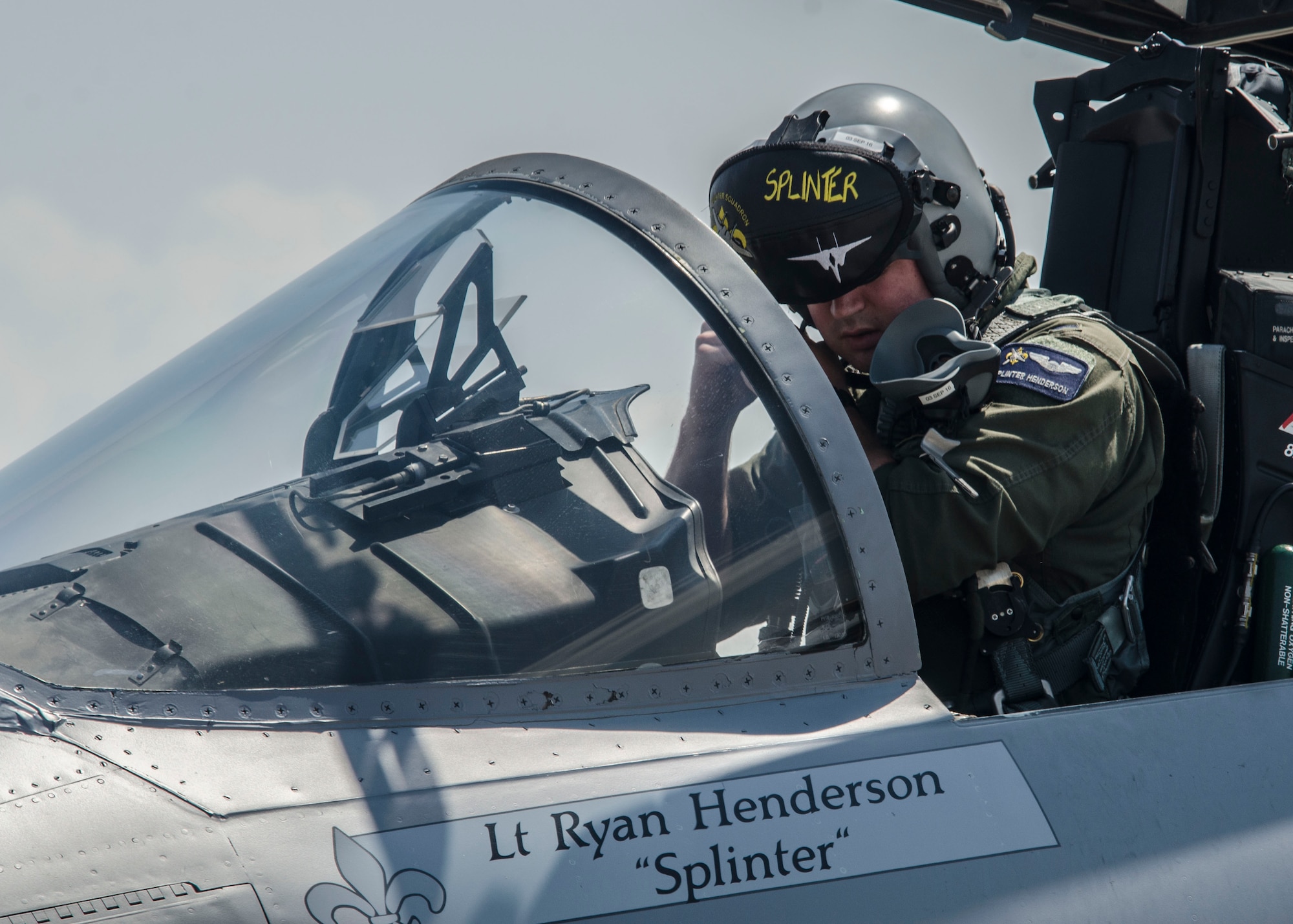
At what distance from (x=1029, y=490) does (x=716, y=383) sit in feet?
2.00

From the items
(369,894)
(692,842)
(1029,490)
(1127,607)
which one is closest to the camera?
(369,894)

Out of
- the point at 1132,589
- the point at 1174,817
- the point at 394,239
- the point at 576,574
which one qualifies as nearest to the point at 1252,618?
the point at 1132,589

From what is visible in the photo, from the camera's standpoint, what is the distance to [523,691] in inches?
49.7

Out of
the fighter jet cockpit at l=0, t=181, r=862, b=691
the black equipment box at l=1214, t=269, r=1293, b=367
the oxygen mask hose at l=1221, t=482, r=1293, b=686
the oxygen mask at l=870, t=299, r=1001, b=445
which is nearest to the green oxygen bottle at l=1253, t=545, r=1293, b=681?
the oxygen mask hose at l=1221, t=482, r=1293, b=686

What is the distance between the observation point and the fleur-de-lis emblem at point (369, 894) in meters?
1.04

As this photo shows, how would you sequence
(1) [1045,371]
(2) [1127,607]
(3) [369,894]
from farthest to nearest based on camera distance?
(2) [1127,607] < (1) [1045,371] < (3) [369,894]

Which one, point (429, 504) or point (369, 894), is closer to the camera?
point (369, 894)

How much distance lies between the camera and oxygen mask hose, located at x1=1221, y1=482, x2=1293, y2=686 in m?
2.01

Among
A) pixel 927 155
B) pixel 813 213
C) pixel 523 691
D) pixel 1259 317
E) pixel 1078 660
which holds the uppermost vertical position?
pixel 927 155

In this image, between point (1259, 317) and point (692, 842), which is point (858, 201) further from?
point (692, 842)

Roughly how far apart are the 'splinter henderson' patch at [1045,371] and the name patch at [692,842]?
28.3 inches

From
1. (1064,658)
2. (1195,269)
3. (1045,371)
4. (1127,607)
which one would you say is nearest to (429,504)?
(1045,371)

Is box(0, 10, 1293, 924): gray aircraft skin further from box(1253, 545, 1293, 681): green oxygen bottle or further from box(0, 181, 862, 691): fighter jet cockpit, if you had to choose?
box(1253, 545, 1293, 681): green oxygen bottle

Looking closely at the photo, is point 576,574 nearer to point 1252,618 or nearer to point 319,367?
point 319,367
